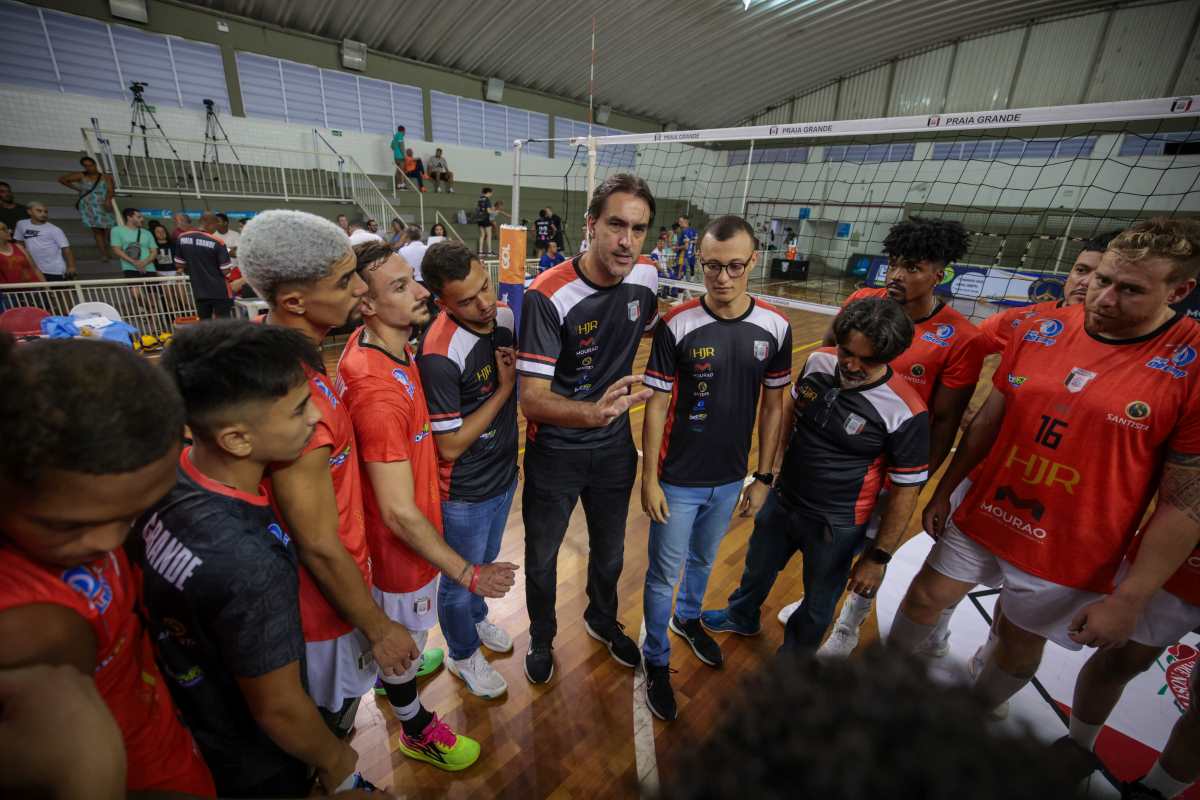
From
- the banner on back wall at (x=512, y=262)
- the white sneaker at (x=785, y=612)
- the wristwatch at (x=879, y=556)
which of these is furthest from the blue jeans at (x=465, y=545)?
the banner on back wall at (x=512, y=262)

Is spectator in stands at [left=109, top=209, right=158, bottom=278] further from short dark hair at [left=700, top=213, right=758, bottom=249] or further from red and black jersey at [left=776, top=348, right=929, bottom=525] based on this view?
red and black jersey at [left=776, top=348, right=929, bottom=525]

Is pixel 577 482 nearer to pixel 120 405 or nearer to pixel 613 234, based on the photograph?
pixel 613 234

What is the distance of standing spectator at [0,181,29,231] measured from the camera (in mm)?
6855

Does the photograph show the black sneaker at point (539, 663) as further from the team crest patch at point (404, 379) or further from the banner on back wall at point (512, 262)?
the banner on back wall at point (512, 262)

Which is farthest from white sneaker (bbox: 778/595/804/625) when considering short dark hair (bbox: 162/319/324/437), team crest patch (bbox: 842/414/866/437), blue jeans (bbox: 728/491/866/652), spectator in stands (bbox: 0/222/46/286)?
spectator in stands (bbox: 0/222/46/286)

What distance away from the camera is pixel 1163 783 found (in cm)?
185

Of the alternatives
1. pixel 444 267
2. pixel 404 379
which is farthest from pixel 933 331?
pixel 404 379

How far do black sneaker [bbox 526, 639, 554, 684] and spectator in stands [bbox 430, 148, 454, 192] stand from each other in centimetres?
1441

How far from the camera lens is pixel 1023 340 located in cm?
196

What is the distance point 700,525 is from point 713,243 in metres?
1.26


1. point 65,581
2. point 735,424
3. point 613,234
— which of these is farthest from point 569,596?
point 65,581

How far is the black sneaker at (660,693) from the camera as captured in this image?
88.1 inches

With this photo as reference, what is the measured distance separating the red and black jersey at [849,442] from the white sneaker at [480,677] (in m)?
1.59

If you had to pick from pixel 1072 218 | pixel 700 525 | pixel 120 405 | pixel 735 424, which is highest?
pixel 1072 218
